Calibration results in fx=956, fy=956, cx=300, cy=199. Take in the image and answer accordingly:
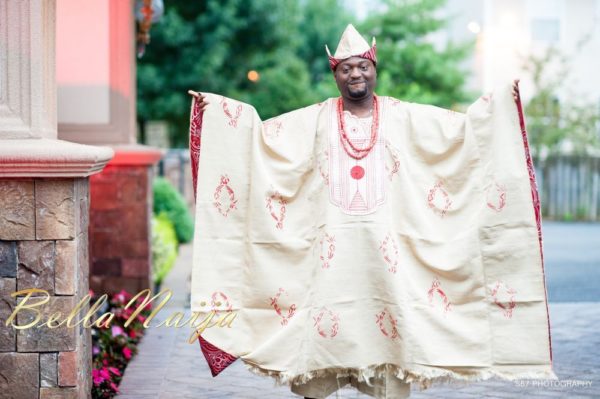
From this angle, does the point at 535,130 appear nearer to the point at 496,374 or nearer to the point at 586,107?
the point at 586,107

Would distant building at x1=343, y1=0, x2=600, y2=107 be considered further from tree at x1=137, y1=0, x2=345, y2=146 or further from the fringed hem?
the fringed hem

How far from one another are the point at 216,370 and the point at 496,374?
1.24 meters

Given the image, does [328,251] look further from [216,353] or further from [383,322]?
[216,353]

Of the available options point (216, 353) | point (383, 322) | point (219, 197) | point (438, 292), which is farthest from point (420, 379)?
point (219, 197)

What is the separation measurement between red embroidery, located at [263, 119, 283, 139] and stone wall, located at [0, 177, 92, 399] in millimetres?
915

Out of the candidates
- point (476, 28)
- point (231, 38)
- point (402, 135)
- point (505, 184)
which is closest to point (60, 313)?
point (402, 135)

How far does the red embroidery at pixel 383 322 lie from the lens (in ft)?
13.7

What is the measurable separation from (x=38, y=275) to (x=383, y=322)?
1501mm

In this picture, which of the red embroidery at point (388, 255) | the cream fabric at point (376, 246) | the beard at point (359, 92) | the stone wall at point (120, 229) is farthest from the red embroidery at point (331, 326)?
the stone wall at point (120, 229)

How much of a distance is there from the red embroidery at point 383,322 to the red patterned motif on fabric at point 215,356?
667 mm

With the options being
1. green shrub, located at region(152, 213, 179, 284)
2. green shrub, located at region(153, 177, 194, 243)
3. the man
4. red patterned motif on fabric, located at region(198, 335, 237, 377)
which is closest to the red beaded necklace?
the man

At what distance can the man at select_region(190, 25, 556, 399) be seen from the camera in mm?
4184

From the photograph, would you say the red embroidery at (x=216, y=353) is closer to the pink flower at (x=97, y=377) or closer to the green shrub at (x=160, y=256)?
the pink flower at (x=97, y=377)

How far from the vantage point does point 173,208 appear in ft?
43.3
